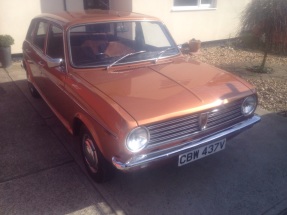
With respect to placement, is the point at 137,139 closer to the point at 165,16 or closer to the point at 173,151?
the point at 173,151

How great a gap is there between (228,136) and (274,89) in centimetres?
383

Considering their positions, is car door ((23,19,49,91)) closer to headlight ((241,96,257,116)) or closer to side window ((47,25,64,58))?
side window ((47,25,64,58))

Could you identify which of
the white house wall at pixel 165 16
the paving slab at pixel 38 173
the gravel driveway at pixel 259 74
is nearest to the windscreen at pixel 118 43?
the paving slab at pixel 38 173

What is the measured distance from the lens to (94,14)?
3.97 metres

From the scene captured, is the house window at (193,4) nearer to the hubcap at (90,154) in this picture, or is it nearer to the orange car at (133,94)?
the orange car at (133,94)

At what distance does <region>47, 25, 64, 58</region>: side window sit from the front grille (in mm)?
1714

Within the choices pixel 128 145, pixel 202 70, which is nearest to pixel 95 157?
pixel 128 145

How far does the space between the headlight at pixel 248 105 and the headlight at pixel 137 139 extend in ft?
4.34

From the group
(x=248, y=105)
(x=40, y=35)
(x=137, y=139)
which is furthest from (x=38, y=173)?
(x=248, y=105)

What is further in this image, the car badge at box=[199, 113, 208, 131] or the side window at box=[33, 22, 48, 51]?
the side window at box=[33, 22, 48, 51]

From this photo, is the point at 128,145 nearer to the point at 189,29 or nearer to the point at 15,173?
the point at 15,173

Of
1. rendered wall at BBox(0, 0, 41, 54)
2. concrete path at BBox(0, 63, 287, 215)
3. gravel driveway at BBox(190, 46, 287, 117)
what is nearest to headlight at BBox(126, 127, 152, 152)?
concrete path at BBox(0, 63, 287, 215)

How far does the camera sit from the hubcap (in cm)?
305

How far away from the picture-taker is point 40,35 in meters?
4.57
